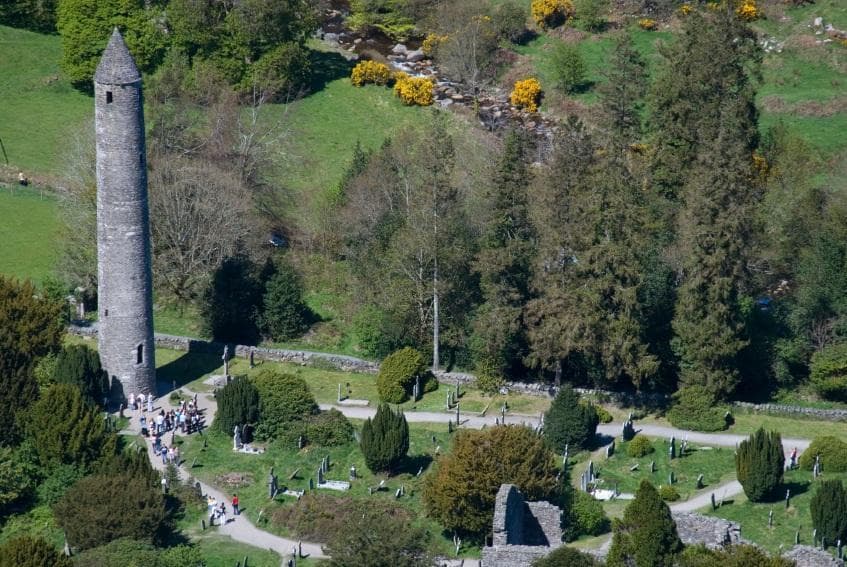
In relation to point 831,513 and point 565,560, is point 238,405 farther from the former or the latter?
point 831,513

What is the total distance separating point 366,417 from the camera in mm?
93062

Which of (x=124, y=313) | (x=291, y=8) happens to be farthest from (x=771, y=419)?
(x=291, y=8)

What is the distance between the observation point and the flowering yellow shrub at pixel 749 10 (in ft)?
436

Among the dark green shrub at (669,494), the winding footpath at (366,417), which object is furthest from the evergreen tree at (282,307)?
the dark green shrub at (669,494)

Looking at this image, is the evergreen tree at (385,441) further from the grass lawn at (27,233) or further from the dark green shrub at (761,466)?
the grass lawn at (27,233)

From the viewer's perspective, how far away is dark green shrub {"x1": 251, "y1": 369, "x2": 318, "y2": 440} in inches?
3575

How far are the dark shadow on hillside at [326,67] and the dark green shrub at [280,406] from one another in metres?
38.2

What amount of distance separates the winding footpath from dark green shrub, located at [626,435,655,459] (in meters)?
1.74

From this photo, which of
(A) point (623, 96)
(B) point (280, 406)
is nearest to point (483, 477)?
(B) point (280, 406)

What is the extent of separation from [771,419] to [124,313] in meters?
29.5

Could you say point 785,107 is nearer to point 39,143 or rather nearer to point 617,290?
point 617,290

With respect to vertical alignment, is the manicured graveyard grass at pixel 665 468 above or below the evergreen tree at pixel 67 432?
below

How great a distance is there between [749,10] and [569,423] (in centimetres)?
5269

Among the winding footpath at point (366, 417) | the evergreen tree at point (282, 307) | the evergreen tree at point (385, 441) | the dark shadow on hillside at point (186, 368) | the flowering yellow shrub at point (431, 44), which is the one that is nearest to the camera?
the winding footpath at point (366, 417)
